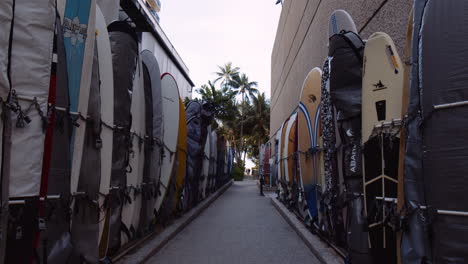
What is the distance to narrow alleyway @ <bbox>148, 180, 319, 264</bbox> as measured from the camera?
5.20 metres

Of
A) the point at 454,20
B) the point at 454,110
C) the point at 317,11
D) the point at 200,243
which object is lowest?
the point at 200,243

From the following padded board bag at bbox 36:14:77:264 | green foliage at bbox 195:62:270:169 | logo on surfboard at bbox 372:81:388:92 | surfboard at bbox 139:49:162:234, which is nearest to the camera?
padded board bag at bbox 36:14:77:264

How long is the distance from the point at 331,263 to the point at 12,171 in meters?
3.45

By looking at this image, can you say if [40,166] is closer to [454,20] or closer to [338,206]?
[454,20]

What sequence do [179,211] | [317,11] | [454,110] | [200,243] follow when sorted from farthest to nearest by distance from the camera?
[317,11], [179,211], [200,243], [454,110]

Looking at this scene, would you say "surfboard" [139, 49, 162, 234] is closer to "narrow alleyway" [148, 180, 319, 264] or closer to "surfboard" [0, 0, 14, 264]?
"narrow alleyway" [148, 180, 319, 264]

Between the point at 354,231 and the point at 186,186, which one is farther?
the point at 186,186

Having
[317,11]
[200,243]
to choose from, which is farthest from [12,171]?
[317,11]

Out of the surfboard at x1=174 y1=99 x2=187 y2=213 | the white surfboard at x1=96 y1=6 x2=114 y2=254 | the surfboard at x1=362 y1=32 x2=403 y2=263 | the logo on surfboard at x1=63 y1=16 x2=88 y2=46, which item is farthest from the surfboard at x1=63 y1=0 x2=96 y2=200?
the surfboard at x1=174 y1=99 x2=187 y2=213

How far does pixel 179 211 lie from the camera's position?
8117 mm

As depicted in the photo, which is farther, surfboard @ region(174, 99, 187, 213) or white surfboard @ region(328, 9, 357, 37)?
surfboard @ region(174, 99, 187, 213)

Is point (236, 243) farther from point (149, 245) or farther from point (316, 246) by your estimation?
point (149, 245)

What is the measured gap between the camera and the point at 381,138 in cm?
342

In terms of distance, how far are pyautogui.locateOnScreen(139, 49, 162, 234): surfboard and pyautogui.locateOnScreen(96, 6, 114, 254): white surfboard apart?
1514 millimetres
